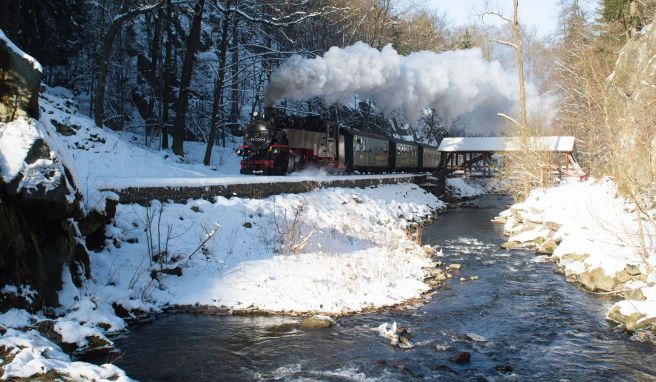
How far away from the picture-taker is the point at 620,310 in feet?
26.0

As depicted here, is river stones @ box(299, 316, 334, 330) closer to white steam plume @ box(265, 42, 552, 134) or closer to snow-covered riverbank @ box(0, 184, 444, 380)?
snow-covered riverbank @ box(0, 184, 444, 380)

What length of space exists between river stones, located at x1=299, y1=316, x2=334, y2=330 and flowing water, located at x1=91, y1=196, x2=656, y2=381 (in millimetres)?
127

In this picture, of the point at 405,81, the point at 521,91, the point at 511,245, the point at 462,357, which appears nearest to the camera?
the point at 462,357

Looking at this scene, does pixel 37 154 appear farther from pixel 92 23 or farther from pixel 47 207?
pixel 92 23

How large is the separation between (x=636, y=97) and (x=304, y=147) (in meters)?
12.0

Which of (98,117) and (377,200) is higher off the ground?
(98,117)

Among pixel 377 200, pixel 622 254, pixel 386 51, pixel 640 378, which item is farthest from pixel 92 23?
pixel 640 378

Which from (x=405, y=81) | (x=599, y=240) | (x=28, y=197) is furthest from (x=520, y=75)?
(x=28, y=197)

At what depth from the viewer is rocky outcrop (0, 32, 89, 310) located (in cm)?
658

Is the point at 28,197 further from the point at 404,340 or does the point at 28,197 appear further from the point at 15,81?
the point at 404,340

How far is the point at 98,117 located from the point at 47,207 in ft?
45.4

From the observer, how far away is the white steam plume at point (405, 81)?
68.1ft

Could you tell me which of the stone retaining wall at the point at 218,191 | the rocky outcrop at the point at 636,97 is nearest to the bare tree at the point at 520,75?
the rocky outcrop at the point at 636,97

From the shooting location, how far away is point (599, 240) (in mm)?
10430
